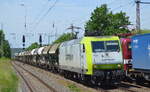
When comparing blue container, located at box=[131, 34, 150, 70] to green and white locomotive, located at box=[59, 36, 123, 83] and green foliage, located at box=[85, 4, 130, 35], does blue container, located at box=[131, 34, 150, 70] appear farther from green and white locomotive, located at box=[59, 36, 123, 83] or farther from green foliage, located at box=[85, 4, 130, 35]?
green foliage, located at box=[85, 4, 130, 35]

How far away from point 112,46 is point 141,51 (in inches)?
71.1

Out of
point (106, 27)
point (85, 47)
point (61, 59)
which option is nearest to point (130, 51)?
point (85, 47)

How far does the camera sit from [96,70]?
24062mm

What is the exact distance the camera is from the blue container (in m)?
24.0

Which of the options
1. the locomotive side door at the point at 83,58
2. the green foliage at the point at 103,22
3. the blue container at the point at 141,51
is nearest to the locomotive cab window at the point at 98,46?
the locomotive side door at the point at 83,58

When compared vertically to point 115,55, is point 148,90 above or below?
below

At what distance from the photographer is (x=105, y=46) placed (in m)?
25.1

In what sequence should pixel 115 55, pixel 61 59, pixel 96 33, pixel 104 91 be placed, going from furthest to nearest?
pixel 61 59, pixel 96 33, pixel 115 55, pixel 104 91

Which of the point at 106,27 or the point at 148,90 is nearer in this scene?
the point at 148,90

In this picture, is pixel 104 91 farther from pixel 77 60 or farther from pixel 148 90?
pixel 77 60

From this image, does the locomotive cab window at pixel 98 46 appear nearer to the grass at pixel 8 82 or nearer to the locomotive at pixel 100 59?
the locomotive at pixel 100 59

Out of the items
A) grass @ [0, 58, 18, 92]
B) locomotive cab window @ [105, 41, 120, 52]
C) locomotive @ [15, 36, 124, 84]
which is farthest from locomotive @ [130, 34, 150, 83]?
grass @ [0, 58, 18, 92]

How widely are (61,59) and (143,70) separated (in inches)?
514

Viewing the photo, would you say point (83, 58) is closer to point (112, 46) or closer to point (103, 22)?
point (112, 46)
